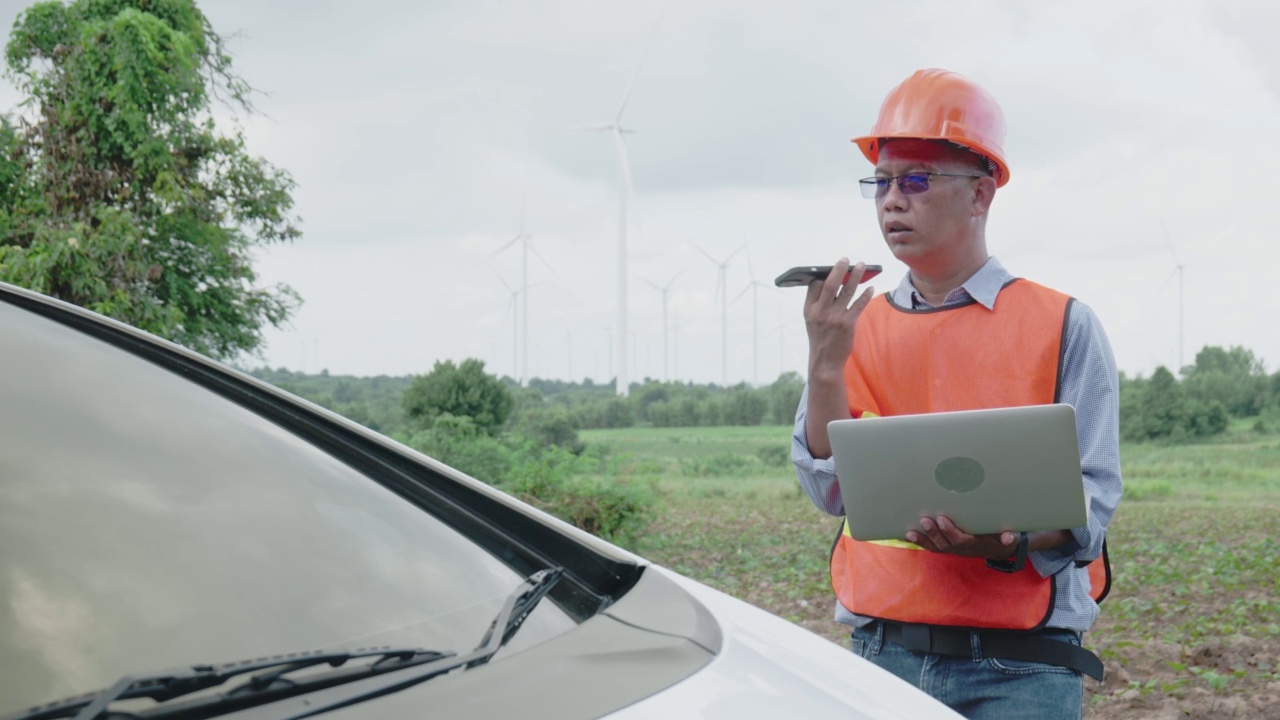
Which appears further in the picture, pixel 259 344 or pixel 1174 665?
pixel 259 344

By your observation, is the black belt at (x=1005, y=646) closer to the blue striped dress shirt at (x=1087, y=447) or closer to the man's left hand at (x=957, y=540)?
the blue striped dress shirt at (x=1087, y=447)

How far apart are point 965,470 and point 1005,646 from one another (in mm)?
344

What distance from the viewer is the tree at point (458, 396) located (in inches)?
595

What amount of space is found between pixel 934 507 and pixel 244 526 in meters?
1.02

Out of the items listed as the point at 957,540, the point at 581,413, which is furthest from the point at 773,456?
the point at 957,540

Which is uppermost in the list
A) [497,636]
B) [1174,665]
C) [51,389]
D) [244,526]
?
[51,389]

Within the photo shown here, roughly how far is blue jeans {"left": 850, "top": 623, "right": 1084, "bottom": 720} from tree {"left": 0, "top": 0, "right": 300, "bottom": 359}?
11491 mm

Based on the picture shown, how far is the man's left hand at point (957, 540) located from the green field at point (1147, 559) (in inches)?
139

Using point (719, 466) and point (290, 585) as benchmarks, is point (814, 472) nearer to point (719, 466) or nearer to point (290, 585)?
point (290, 585)

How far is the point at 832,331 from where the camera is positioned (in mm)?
1852

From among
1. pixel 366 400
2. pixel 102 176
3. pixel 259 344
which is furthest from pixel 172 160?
pixel 366 400

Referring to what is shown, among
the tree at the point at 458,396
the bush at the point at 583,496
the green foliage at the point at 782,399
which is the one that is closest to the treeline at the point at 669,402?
the green foliage at the point at 782,399

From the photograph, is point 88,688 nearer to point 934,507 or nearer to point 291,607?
point 291,607

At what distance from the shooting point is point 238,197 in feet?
44.3
